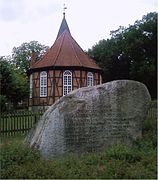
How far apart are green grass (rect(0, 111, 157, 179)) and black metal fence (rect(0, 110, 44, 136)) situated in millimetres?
7197

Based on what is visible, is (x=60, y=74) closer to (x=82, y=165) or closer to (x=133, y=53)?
(x=133, y=53)

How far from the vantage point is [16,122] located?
16.8m

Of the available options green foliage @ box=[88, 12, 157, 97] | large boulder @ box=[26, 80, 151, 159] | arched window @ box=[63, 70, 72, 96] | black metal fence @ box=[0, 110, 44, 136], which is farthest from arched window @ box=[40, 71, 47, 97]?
large boulder @ box=[26, 80, 151, 159]

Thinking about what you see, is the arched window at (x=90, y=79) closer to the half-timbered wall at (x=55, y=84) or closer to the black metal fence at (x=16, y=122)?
the half-timbered wall at (x=55, y=84)

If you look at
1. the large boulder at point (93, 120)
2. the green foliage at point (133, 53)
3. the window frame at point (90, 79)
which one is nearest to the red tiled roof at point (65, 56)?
the window frame at point (90, 79)

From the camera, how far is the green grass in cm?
731

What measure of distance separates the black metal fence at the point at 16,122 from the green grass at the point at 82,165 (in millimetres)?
7197

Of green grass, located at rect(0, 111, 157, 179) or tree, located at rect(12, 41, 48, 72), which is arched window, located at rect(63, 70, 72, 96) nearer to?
tree, located at rect(12, 41, 48, 72)

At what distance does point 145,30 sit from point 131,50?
2.98 metres

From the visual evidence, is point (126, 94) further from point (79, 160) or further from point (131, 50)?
point (131, 50)

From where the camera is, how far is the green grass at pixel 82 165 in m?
7.31

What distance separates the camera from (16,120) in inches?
658

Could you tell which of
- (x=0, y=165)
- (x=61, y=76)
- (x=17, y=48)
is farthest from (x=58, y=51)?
(x=0, y=165)

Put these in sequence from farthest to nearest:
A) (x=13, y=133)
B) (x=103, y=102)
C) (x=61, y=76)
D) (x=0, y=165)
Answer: (x=61, y=76) < (x=13, y=133) < (x=103, y=102) < (x=0, y=165)
